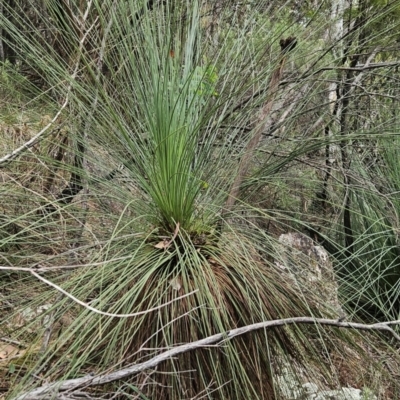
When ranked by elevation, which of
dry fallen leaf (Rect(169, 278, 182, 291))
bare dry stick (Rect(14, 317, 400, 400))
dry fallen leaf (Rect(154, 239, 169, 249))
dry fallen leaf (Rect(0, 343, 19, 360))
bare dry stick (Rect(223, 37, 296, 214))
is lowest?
dry fallen leaf (Rect(0, 343, 19, 360))

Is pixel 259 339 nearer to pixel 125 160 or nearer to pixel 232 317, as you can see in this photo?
pixel 232 317

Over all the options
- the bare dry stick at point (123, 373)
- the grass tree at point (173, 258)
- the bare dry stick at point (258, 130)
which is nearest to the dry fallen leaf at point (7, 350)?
the grass tree at point (173, 258)

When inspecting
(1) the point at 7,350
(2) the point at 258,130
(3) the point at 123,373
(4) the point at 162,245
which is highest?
(2) the point at 258,130

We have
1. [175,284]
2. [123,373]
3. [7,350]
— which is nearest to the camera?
[123,373]

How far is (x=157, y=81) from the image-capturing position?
111 cm

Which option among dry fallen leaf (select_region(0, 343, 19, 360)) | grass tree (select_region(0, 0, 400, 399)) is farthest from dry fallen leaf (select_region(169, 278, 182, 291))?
dry fallen leaf (select_region(0, 343, 19, 360))

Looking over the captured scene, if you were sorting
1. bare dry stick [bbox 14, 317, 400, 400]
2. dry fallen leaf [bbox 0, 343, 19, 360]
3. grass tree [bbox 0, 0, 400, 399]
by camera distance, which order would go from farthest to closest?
dry fallen leaf [bbox 0, 343, 19, 360] < grass tree [bbox 0, 0, 400, 399] < bare dry stick [bbox 14, 317, 400, 400]

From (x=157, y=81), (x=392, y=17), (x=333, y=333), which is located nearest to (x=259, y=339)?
(x=333, y=333)

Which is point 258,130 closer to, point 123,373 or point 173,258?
point 173,258

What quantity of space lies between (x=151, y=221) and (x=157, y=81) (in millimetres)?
320

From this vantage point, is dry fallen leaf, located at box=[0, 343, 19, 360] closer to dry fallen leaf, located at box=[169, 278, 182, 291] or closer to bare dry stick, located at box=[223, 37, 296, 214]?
dry fallen leaf, located at box=[169, 278, 182, 291]

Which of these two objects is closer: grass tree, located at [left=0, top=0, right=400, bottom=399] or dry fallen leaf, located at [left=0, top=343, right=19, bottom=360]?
grass tree, located at [left=0, top=0, right=400, bottom=399]

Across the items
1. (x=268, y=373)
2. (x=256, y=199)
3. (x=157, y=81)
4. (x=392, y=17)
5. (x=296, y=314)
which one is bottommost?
(x=268, y=373)

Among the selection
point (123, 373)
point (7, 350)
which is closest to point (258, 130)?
point (123, 373)
